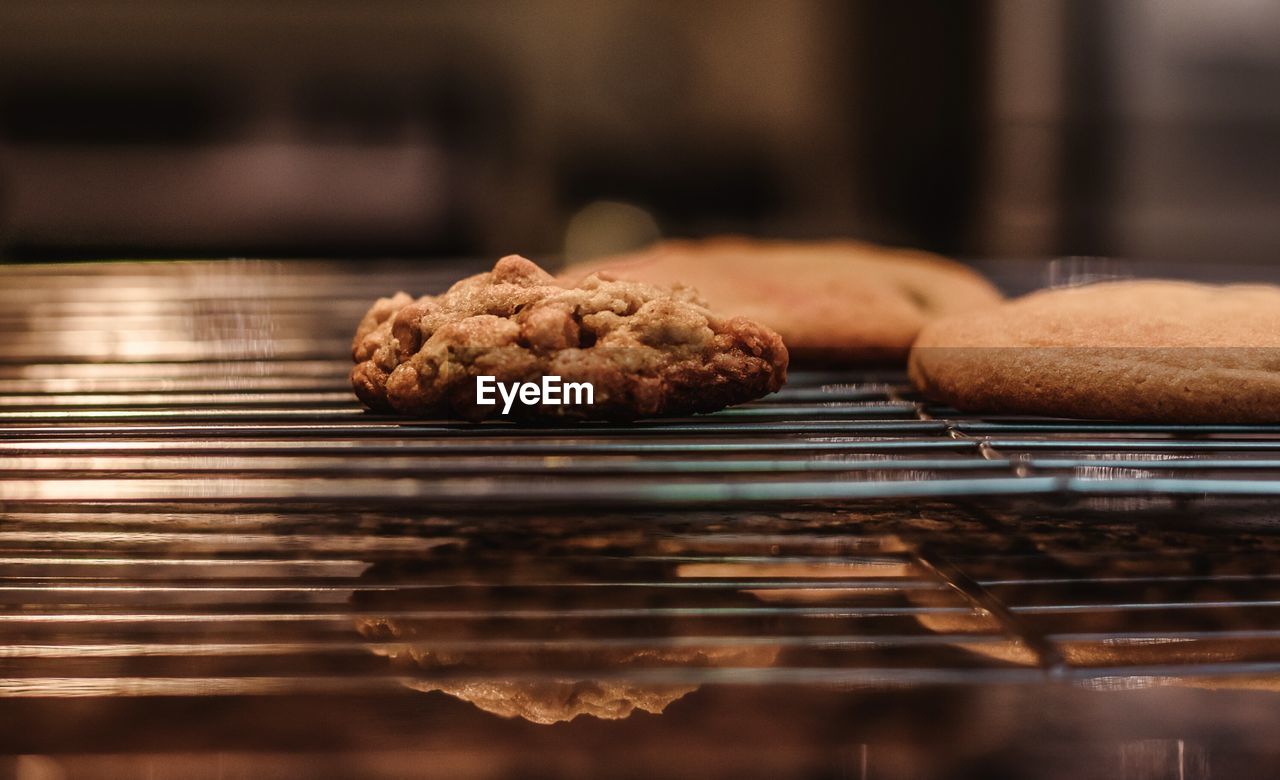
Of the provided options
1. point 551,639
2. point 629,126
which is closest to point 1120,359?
point 551,639

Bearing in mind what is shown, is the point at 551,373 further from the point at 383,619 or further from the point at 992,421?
the point at 992,421

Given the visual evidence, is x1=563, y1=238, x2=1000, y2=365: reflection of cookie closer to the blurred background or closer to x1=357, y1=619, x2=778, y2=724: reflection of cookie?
x1=357, y1=619, x2=778, y2=724: reflection of cookie

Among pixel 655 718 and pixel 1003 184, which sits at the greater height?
pixel 1003 184

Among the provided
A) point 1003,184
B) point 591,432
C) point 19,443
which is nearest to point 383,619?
point 591,432

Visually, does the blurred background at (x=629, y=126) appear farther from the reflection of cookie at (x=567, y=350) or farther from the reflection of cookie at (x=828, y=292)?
the reflection of cookie at (x=567, y=350)

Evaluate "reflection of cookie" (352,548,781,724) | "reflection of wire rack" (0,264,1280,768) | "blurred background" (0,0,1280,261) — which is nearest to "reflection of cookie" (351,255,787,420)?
"reflection of wire rack" (0,264,1280,768)

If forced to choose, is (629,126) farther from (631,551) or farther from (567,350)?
(631,551)
